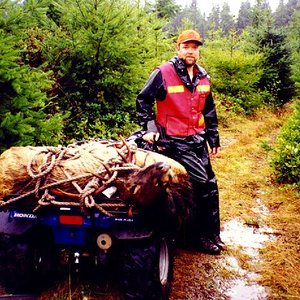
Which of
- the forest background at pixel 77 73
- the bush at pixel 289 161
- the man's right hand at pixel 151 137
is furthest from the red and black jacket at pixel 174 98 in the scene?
the bush at pixel 289 161

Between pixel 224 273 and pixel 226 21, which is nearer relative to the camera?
pixel 224 273

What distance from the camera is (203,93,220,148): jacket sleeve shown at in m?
4.79

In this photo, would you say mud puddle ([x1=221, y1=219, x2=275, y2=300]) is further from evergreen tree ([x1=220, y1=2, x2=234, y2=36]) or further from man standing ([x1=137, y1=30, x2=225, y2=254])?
evergreen tree ([x1=220, y1=2, x2=234, y2=36])

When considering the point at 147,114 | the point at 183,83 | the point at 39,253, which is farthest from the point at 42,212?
the point at 183,83

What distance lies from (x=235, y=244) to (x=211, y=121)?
154 cm

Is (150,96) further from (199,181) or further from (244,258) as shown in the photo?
(244,258)

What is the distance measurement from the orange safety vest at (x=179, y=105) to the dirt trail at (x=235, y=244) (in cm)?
143

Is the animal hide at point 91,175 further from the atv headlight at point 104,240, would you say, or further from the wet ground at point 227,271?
the wet ground at point 227,271

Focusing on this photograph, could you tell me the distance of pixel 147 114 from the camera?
440 cm

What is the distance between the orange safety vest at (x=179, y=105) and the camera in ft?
14.2

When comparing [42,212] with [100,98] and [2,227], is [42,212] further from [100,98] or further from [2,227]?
[100,98]

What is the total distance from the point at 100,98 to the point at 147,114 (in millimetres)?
4440

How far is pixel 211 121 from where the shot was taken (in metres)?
4.84

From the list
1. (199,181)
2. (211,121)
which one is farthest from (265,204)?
(199,181)
